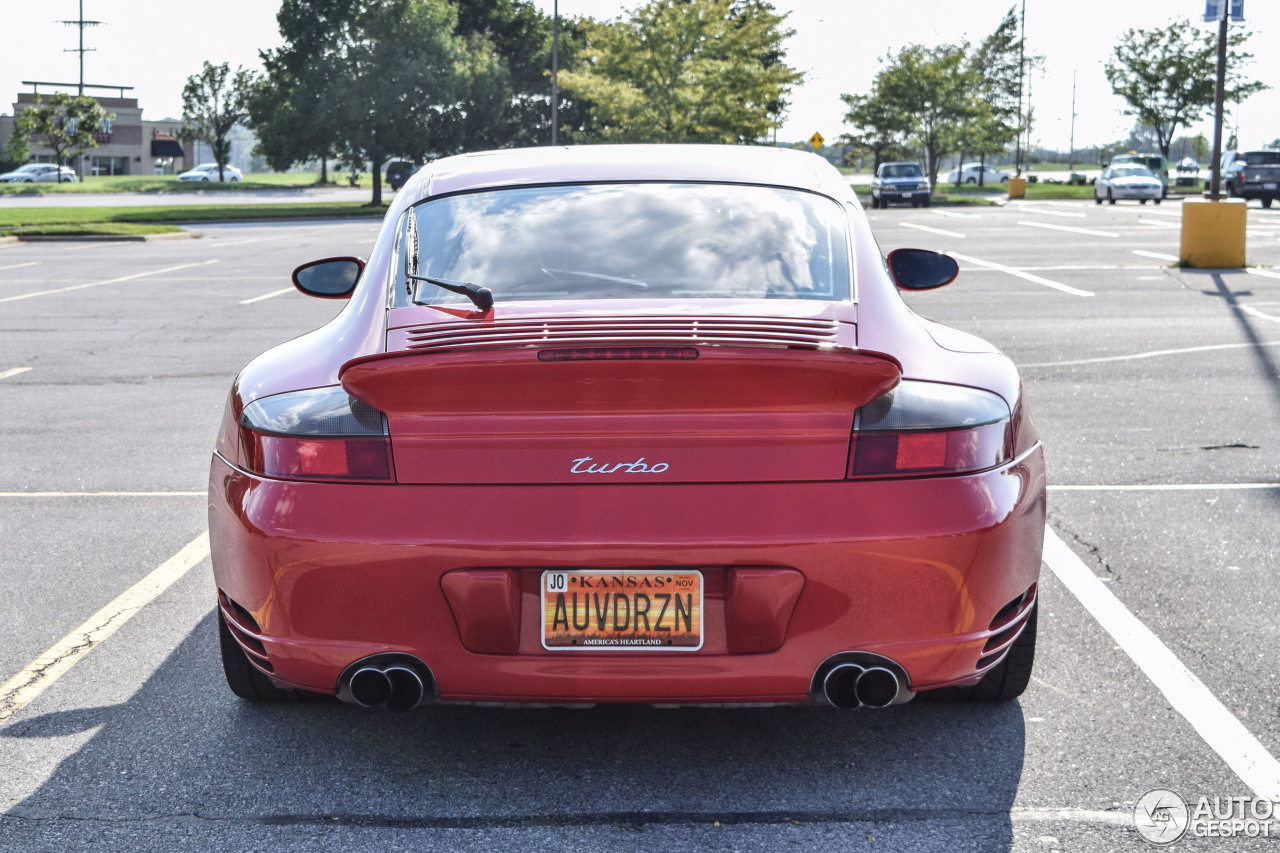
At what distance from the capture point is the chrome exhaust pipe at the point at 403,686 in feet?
9.74

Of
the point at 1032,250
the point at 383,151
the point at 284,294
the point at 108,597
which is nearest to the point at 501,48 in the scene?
the point at 383,151

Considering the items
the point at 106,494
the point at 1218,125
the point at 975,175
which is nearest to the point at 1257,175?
the point at 1218,125

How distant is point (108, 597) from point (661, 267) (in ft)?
8.09

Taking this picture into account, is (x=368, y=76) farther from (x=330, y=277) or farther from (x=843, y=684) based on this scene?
(x=843, y=684)

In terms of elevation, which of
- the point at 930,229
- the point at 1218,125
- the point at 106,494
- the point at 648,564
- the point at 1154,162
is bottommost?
the point at 106,494

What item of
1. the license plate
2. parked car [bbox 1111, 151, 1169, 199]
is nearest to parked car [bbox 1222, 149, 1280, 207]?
parked car [bbox 1111, 151, 1169, 199]

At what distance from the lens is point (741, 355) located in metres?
2.84

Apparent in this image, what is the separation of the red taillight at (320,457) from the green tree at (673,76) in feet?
150

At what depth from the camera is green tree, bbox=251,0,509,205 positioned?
5306 cm

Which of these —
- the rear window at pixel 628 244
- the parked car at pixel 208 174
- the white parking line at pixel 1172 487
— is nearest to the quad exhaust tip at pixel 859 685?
the rear window at pixel 628 244

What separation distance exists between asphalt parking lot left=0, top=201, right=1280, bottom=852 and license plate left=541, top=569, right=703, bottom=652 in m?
0.42

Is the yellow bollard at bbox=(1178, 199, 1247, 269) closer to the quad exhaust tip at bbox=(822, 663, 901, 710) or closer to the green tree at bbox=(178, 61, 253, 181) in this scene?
the quad exhaust tip at bbox=(822, 663, 901, 710)

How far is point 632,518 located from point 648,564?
0.10 meters

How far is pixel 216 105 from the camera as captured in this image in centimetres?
8862
